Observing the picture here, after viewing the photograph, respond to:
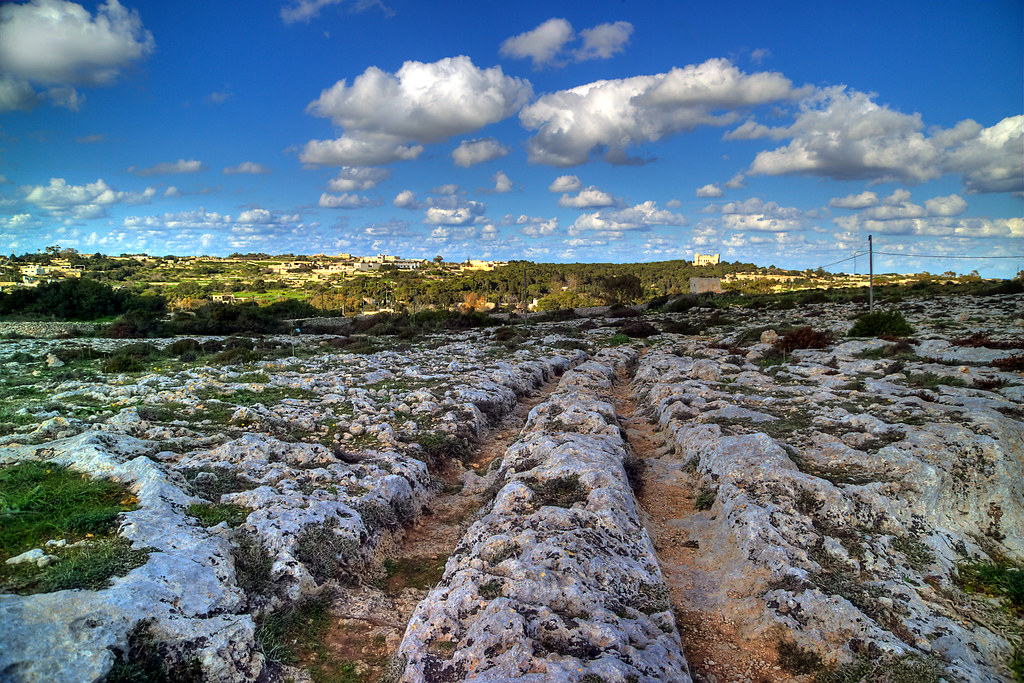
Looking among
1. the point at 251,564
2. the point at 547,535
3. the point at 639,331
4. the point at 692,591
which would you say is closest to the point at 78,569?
the point at 251,564

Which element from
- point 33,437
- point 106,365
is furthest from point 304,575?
point 106,365

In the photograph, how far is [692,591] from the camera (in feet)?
19.3

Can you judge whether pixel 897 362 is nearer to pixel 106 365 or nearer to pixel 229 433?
pixel 229 433

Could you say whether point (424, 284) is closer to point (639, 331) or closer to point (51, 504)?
point (639, 331)

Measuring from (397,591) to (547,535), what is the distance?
7.18 feet

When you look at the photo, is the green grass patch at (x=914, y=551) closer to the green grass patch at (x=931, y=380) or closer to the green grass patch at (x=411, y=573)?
the green grass patch at (x=411, y=573)

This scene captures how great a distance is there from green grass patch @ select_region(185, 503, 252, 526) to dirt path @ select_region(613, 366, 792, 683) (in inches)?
215

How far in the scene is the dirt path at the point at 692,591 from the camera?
186 inches

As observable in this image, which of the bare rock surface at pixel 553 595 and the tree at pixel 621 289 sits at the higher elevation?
the tree at pixel 621 289

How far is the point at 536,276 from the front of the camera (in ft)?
385

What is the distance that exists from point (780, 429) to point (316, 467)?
8.69 m

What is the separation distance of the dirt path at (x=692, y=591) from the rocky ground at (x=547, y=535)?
3 cm

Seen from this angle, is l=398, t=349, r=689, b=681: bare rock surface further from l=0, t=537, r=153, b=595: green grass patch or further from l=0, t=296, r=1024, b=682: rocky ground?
l=0, t=537, r=153, b=595: green grass patch

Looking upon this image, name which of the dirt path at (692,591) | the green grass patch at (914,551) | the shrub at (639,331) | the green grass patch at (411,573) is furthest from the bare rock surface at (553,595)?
the shrub at (639,331)
